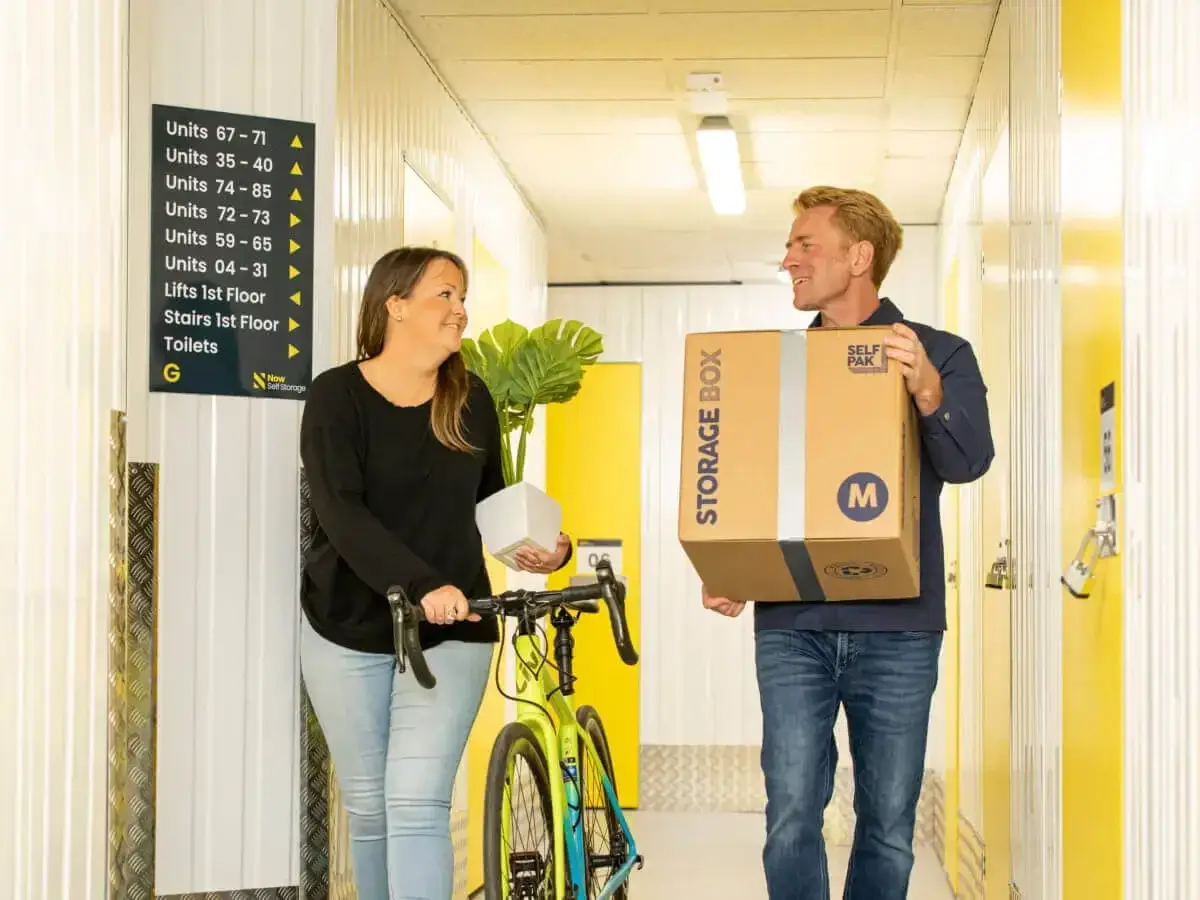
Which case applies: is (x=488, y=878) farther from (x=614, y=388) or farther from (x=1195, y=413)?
(x=614, y=388)

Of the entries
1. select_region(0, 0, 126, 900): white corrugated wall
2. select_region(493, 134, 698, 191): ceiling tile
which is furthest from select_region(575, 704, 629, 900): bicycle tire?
select_region(493, 134, 698, 191): ceiling tile

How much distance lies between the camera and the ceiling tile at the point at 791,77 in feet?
15.5

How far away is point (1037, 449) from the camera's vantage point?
3.09 meters

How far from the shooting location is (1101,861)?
237cm

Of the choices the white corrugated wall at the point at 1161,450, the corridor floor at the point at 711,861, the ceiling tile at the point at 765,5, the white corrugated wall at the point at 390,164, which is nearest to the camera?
the white corrugated wall at the point at 1161,450

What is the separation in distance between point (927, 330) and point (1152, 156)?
72 centimetres

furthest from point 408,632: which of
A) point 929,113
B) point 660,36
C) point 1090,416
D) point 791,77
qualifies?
point 929,113

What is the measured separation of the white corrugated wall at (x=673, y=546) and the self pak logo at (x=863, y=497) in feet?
17.7

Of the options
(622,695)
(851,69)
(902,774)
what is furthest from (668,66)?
(622,695)

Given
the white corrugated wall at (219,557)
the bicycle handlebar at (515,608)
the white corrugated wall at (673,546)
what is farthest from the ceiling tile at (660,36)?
the white corrugated wall at (673,546)

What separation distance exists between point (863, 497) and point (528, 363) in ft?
3.80

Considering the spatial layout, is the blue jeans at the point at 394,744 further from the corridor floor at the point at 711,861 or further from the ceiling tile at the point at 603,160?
the ceiling tile at the point at 603,160

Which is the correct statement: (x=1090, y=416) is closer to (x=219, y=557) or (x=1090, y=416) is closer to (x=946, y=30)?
(x=219, y=557)

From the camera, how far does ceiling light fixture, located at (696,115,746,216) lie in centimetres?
520
